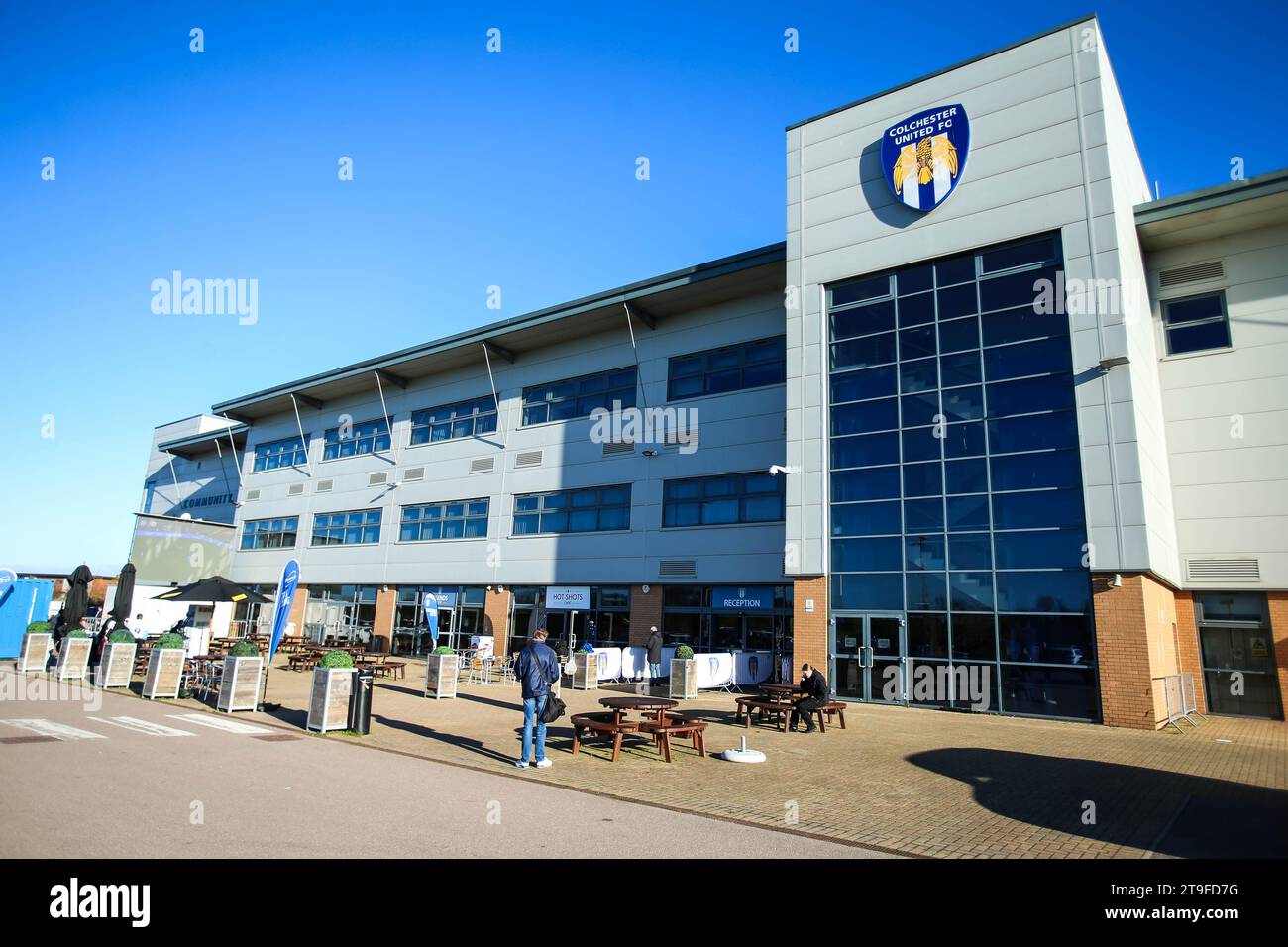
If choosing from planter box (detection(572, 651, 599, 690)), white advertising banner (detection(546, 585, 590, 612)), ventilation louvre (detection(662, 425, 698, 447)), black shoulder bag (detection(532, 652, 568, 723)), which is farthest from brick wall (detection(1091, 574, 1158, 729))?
white advertising banner (detection(546, 585, 590, 612))

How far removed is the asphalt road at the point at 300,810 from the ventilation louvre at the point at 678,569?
50.4 ft

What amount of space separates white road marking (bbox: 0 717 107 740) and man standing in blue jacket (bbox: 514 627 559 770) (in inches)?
231

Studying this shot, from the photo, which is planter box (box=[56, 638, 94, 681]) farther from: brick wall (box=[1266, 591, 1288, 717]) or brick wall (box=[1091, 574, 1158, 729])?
brick wall (box=[1266, 591, 1288, 717])

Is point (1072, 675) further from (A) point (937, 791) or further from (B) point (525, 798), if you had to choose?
(B) point (525, 798)

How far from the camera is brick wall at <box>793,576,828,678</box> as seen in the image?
19641mm

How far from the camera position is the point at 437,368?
34.4 meters

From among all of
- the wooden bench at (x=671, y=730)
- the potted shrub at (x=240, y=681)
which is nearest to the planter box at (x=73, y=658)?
the potted shrub at (x=240, y=681)

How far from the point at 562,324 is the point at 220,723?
19.6 meters

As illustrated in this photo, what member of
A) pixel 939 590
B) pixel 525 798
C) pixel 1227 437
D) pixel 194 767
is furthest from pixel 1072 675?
pixel 194 767

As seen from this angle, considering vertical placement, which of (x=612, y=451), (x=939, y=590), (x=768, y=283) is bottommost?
(x=939, y=590)

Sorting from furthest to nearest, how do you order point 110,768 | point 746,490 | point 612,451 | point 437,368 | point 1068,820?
1. point 437,368
2. point 612,451
3. point 746,490
4. point 110,768
5. point 1068,820

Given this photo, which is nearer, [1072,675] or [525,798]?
[525,798]

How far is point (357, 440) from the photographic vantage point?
124 ft
